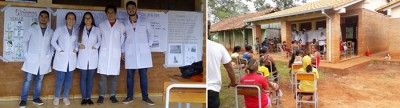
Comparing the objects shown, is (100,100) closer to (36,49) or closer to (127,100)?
(127,100)

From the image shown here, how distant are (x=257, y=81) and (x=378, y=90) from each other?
291 centimetres

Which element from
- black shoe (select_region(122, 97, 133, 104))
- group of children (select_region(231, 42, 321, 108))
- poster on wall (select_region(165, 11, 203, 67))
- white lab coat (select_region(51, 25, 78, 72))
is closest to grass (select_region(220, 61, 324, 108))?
group of children (select_region(231, 42, 321, 108))

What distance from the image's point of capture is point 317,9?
14.2ft

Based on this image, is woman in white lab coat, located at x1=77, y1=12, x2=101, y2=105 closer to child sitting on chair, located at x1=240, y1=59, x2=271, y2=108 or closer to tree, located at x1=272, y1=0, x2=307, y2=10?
child sitting on chair, located at x1=240, y1=59, x2=271, y2=108

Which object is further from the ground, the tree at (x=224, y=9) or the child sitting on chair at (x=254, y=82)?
the tree at (x=224, y=9)

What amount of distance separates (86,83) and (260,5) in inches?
80.7

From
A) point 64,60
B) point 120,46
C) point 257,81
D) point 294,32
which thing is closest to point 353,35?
point 294,32

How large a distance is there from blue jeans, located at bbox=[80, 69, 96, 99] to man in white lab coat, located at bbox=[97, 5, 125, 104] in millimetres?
74

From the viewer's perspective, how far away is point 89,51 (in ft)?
8.45

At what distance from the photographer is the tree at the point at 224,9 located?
2.25m

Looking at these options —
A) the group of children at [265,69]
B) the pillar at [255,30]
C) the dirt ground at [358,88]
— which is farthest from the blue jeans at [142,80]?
the dirt ground at [358,88]

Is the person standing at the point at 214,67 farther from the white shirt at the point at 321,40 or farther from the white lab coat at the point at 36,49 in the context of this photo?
the white shirt at the point at 321,40

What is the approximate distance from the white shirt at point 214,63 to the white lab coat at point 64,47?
1.33 meters

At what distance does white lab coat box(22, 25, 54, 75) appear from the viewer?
8.30 ft
